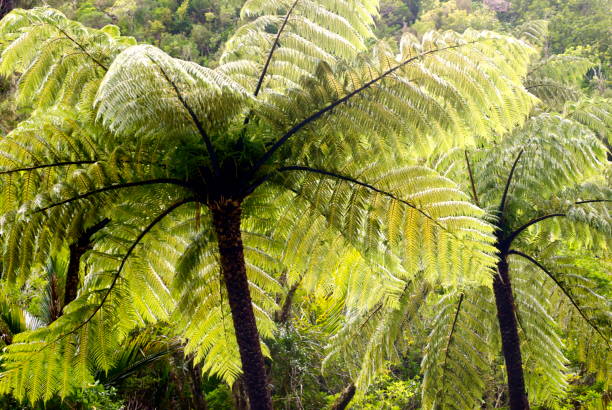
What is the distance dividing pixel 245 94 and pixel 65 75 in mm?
1215

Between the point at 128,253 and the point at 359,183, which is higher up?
the point at 359,183

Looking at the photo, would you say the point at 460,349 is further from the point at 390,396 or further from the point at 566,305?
the point at 390,396

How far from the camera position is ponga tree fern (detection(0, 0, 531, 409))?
2.47m

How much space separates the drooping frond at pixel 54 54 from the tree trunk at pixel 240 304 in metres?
0.98

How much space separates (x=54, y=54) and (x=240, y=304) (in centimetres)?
165

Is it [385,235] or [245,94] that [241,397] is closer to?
[385,235]

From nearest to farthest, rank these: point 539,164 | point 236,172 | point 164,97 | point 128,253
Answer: point 164,97, point 236,172, point 128,253, point 539,164

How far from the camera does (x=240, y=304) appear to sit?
2521 millimetres

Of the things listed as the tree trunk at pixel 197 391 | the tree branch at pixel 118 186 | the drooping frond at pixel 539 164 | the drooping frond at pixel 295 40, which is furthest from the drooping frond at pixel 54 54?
the tree trunk at pixel 197 391

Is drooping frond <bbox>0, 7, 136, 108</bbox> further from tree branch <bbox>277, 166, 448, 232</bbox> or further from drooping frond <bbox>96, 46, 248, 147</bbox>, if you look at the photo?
tree branch <bbox>277, 166, 448, 232</bbox>

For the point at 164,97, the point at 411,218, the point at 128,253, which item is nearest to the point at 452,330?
the point at 411,218

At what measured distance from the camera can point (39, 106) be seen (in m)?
2.83

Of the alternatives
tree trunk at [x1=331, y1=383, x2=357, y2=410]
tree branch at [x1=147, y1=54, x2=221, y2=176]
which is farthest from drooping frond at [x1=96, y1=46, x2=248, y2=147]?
tree trunk at [x1=331, y1=383, x2=357, y2=410]

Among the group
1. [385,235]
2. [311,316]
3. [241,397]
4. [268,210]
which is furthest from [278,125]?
[311,316]
